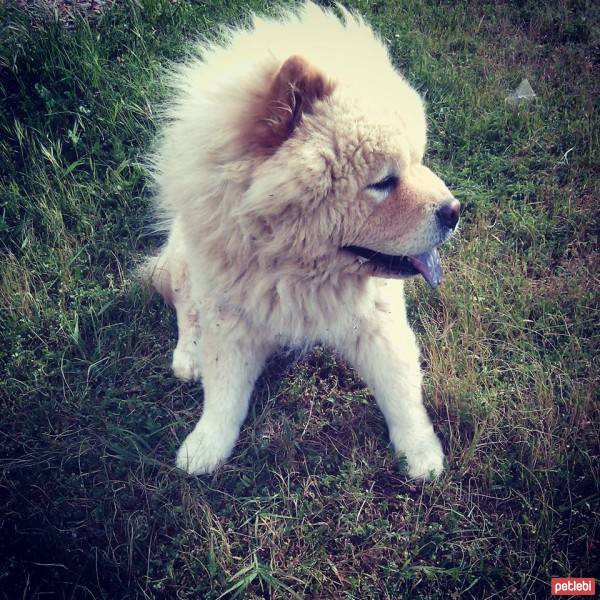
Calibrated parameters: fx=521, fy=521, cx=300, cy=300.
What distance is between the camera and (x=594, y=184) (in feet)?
11.2

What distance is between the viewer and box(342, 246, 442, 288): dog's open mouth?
1.94 m

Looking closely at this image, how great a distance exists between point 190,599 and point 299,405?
3.09 feet

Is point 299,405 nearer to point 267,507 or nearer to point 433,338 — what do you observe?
point 267,507

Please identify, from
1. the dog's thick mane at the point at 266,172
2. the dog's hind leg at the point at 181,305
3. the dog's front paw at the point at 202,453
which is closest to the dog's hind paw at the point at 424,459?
the dog's thick mane at the point at 266,172

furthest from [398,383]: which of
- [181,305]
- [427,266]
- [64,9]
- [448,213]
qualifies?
[64,9]

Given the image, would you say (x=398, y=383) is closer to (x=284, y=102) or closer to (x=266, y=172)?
(x=266, y=172)

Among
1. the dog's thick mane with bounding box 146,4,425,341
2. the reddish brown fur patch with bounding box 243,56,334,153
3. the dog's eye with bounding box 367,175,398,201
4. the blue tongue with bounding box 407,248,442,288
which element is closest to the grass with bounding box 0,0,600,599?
the blue tongue with bounding box 407,248,442,288

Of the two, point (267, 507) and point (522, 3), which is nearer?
point (267, 507)

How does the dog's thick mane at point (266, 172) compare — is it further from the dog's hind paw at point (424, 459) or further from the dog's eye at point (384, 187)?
the dog's hind paw at point (424, 459)

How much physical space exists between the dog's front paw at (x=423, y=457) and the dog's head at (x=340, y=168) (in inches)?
34.8

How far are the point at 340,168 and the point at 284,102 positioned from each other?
274mm

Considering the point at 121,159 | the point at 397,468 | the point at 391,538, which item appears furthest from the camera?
the point at 121,159

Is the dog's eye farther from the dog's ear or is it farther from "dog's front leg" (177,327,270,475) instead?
"dog's front leg" (177,327,270,475)

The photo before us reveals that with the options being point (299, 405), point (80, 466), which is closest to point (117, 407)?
point (80, 466)
